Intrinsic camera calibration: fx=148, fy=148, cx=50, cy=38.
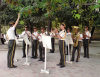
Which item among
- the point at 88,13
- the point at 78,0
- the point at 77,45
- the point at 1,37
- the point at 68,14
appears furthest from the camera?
the point at 1,37

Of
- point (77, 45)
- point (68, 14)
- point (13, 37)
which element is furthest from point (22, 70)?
point (68, 14)

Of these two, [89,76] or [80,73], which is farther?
[80,73]

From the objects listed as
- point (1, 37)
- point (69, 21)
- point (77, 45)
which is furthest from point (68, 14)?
point (1, 37)

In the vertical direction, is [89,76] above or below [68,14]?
below

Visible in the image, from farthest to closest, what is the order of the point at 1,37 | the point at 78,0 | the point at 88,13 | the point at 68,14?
the point at 1,37, the point at 88,13, the point at 68,14, the point at 78,0

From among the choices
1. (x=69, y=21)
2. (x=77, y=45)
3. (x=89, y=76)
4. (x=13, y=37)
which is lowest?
(x=89, y=76)

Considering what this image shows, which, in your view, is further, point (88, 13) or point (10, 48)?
point (88, 13)

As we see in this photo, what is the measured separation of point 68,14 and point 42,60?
257 inches

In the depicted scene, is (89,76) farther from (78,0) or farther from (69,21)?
(69,21)

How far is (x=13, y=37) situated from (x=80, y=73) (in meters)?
3.35

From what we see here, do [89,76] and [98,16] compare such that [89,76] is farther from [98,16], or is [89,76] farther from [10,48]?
[98,16]

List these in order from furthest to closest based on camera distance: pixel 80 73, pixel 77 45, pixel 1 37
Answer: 1. pixel 1 37
2. pixel 77 45
3. pixel 80 73

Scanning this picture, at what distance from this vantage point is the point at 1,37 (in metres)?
16.3

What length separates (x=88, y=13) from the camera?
15.1 m
